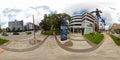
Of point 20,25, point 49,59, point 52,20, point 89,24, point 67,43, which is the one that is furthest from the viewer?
point 20,25

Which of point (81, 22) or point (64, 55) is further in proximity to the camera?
point (81, 22)

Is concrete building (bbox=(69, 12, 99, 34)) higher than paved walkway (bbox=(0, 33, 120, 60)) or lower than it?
higher

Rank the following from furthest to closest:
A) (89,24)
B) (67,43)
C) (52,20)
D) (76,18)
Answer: (76,18) → (89,24) → (52,20) → (67,43)

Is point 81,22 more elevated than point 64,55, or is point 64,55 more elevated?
point 81,22

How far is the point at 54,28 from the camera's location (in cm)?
9600

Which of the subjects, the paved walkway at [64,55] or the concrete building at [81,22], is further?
the concrete building at [81,22]

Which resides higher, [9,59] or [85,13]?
[85,13]

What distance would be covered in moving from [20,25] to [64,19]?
7876 cm

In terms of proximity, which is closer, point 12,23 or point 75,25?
point 75,25

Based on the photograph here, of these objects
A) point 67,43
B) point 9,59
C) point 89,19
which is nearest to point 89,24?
point 89,19

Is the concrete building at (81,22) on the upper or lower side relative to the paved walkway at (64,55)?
upper

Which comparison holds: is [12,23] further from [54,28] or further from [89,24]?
[54,28]

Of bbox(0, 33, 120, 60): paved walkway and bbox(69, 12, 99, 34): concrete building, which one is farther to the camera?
bbox(69, 12, 99, 34): concrete building

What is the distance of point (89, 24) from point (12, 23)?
225 ft
